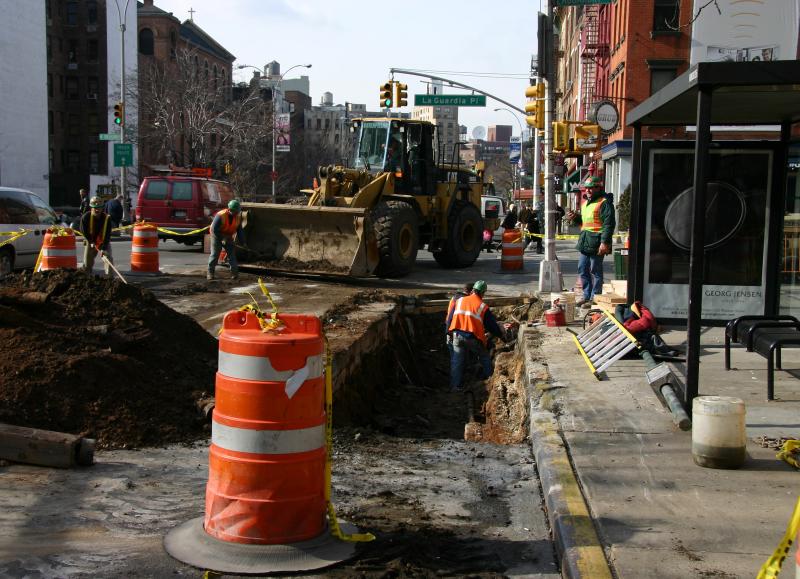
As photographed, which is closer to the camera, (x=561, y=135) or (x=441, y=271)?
(x=561, y=135)

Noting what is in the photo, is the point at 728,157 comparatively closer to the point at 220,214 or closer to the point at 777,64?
the point at 777,64

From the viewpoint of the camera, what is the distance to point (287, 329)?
4.80 m

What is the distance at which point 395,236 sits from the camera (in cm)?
1741

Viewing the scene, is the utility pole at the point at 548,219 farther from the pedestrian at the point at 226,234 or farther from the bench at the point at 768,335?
the bench at the point at 768,335

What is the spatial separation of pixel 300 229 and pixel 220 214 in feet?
5.98

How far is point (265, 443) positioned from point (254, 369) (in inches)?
15.1

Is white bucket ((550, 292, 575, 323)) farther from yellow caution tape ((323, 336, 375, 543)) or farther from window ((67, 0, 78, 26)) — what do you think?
window ((67, 0, 78, 26))

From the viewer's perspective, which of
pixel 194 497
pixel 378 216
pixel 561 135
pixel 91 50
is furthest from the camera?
pixel 91 50

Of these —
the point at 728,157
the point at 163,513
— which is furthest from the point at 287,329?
the point at 728,157

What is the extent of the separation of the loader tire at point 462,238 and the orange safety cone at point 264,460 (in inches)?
635

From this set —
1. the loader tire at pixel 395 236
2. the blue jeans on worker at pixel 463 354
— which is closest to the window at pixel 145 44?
the loader tire at pixel 395 236

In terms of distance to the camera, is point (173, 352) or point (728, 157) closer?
point (173, 352)

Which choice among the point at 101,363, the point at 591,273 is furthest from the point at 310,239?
the point at 101,363

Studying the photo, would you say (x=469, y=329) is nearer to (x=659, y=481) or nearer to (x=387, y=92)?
(x=659, y=481)
